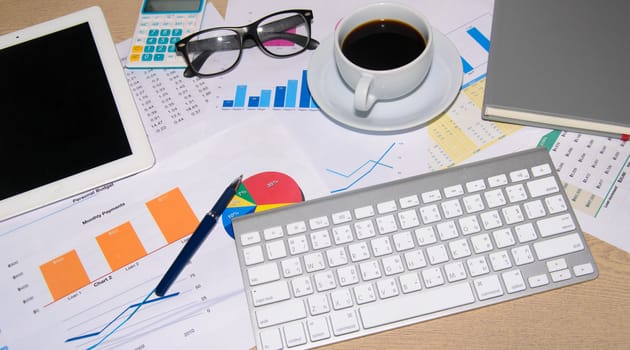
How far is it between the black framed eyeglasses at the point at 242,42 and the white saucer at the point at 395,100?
62 mm

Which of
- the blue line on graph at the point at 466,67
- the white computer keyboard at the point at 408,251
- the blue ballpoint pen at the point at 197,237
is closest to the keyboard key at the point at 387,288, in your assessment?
the white computer keyboard at the point at 408,251

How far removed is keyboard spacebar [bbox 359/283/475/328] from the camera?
0.55m

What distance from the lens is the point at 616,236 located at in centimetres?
59

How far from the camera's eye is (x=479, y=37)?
723 mm

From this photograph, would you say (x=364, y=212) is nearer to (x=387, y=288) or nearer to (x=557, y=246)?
(x=387, y=288)

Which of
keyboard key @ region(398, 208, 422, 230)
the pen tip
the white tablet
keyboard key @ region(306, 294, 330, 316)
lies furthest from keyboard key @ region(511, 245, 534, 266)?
the white tablet

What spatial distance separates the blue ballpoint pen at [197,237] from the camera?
0.60 m

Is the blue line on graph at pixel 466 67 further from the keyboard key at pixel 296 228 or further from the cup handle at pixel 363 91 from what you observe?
the keyboard key at pixel 296 228

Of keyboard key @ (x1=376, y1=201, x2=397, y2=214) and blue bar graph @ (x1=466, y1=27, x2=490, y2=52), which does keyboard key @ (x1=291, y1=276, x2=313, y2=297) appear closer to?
keyboard key @ (x1=376, y1=201, x2=397, y2=214)

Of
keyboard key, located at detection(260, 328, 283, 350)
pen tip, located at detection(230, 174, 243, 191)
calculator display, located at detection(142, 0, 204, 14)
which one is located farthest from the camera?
calculator display, located at detection(142, 0, 204, 14)

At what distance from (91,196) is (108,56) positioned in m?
0.19

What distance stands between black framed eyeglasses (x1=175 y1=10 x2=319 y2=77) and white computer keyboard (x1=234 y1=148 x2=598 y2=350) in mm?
252

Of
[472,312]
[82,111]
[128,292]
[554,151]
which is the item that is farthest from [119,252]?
[554,151]

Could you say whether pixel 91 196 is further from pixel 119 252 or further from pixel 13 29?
pixel 13 29
